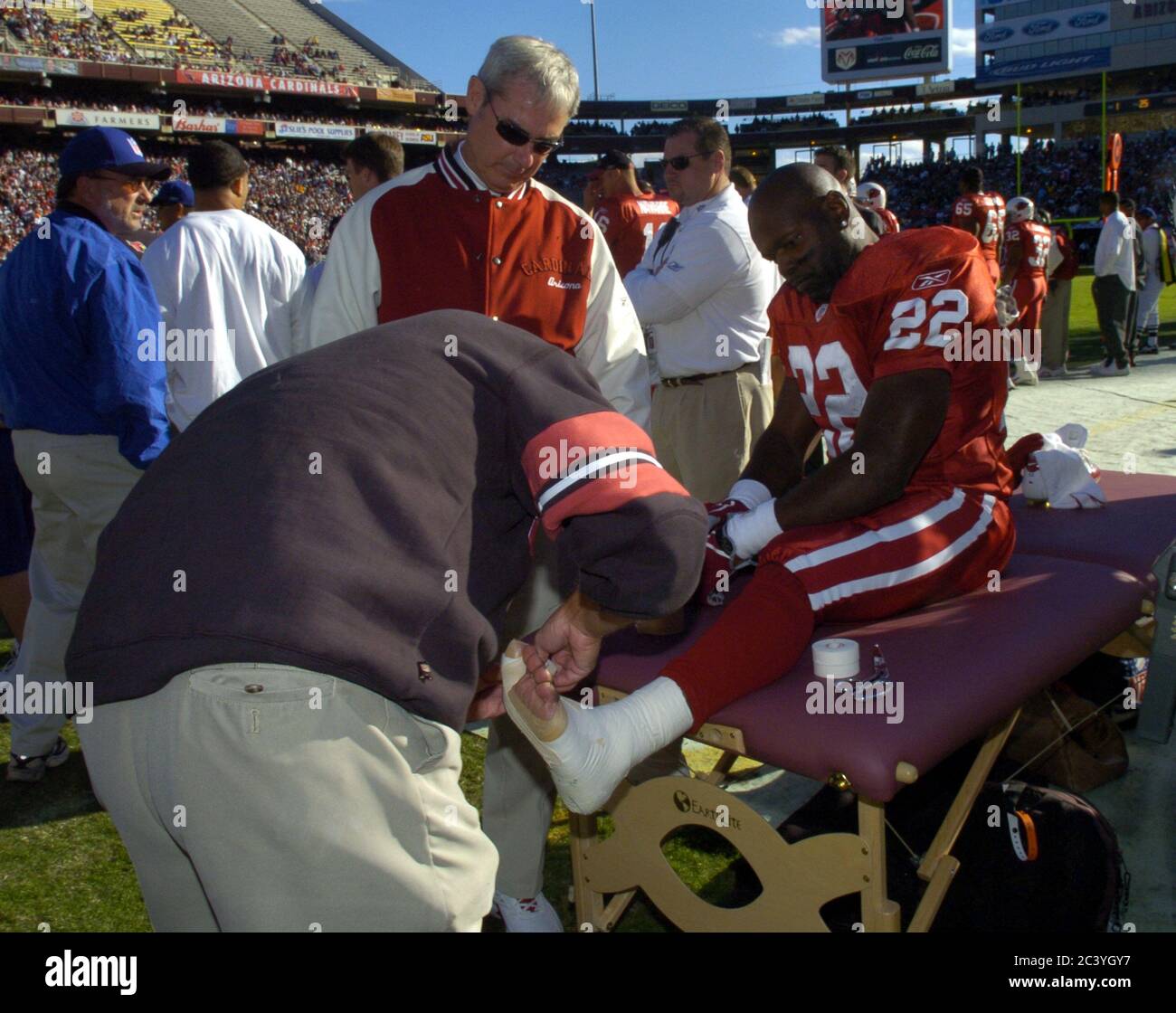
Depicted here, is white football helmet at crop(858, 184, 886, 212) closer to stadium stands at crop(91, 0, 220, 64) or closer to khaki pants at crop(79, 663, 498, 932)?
khaki pants at crop(79, 663, 498, 932)

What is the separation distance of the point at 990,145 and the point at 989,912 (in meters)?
56.3

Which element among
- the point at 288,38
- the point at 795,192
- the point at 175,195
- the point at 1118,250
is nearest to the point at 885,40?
the point at 288,38

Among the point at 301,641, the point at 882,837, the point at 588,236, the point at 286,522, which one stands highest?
the point at 588,236

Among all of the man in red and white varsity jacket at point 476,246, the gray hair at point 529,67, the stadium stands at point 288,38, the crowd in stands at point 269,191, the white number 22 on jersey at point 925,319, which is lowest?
the white number 22 on jersey at point 925,319

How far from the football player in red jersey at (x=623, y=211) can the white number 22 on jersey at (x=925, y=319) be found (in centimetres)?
429

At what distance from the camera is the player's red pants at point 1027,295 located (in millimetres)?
9562

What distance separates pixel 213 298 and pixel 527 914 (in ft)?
7.87

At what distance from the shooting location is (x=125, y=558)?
1376 millimetres

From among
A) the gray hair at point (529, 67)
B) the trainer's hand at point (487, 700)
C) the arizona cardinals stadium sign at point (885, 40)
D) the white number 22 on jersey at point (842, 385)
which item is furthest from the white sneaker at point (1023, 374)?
the arizona cardinals stadium sign at point (885, 40)

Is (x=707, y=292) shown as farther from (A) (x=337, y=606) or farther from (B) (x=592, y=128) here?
(B) (x=592, y=128)

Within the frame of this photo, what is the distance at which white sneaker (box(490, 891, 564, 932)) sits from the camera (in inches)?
102

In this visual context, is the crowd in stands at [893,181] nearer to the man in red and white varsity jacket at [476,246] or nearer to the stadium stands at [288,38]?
the stadium stands at [288,38]
